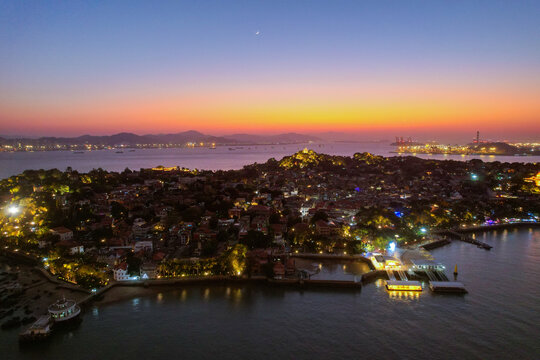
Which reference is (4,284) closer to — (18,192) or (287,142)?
(18,192)

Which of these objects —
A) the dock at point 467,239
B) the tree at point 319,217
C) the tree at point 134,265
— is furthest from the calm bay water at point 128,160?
the dock at point 467,239

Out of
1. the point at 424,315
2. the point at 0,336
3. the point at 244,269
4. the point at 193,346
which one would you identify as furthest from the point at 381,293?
the point at 0,336

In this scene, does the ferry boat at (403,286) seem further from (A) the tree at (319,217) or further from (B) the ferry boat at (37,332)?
(B) the ferry boat at (37,332)

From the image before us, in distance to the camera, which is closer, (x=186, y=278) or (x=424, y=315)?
(x=424, y=315)

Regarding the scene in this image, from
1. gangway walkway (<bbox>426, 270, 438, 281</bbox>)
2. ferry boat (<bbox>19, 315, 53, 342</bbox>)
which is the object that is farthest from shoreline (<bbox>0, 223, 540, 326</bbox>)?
gangway walkway (<bbox>426, 270, 438, 281</bbox>)

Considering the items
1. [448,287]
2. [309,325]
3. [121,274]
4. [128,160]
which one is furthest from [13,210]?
[128,160]
